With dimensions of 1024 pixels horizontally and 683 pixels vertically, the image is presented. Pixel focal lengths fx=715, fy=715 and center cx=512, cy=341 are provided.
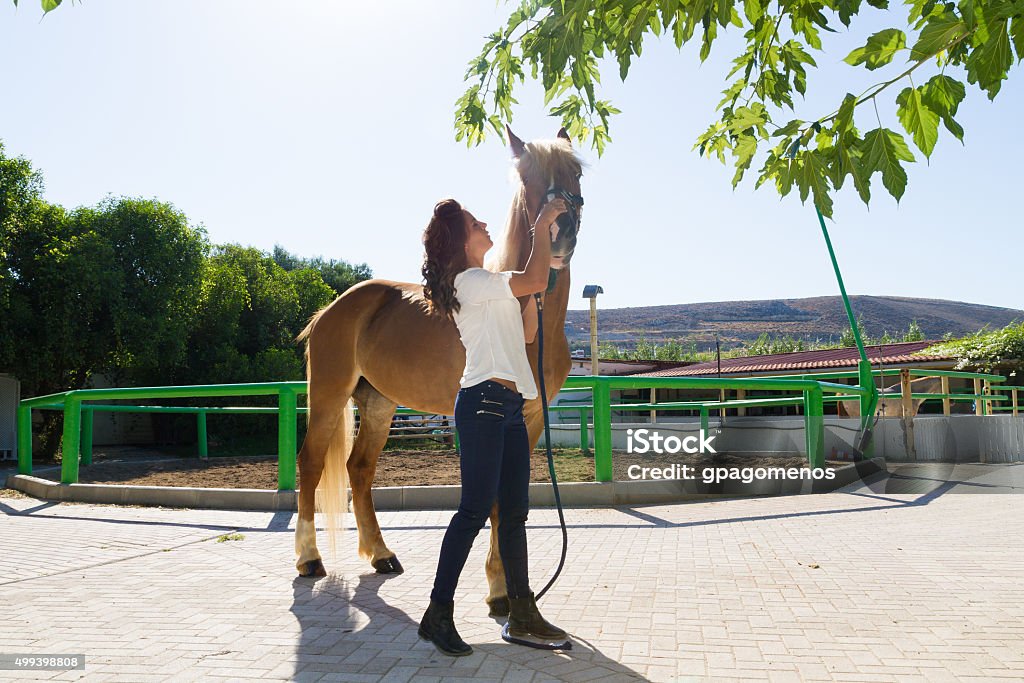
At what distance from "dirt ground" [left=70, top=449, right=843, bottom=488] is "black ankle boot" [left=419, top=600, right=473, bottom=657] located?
13.7 feet

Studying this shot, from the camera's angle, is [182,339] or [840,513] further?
[182,339]

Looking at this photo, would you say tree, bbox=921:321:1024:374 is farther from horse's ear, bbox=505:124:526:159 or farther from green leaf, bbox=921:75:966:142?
green leaf, bbox=921:75:966:142

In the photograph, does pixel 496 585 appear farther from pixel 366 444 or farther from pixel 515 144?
pixel 515 144

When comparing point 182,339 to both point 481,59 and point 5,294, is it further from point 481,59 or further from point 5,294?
point 481,59

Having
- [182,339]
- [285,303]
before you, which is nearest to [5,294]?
[182,339]

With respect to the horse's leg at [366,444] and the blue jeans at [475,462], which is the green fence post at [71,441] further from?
the blue jeans at [475,462]

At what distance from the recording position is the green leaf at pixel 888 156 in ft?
6.11

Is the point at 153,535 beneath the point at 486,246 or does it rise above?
beneath

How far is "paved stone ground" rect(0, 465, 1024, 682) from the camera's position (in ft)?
7.84

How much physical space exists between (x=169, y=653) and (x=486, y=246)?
6.22ft

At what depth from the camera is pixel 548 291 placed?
118 inches

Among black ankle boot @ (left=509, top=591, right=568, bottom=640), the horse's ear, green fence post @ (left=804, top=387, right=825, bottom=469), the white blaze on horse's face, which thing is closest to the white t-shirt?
the white blaze on horse's face

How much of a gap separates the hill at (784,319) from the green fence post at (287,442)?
11905cm

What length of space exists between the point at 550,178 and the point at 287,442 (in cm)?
423
